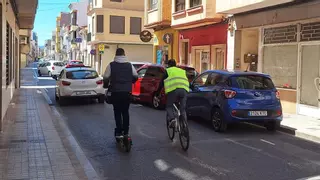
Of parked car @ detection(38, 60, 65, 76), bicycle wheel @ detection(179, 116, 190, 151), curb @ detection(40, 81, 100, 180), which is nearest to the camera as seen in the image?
curb @ detection(40, 81, 100, 180)

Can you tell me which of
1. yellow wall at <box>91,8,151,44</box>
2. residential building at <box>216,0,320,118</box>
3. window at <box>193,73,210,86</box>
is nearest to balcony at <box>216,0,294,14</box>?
residential building at <box>216,0,320,118</box>

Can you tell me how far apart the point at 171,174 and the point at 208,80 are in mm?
→ 4946

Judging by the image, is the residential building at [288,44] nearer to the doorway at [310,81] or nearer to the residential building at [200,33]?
the doorway at [310,81]

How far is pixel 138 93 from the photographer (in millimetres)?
15453

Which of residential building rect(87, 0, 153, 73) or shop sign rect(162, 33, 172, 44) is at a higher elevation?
residential building rect(87, 0, 153, 73)

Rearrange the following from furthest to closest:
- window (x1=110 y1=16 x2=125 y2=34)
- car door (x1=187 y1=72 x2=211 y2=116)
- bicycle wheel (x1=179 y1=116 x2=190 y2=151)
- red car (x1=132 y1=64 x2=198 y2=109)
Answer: window (x1=110 y1=16 x2=125 y2=34) < red car (x1=132 y1=64 x2=198 y2=109) < car door (x1=187 y1=72 x2=211 y2=116) < bicycle wheel (x1=179 y1=116 x2=190 y2=151)

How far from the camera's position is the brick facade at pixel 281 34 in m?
13.2

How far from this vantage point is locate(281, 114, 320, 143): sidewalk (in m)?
9.24

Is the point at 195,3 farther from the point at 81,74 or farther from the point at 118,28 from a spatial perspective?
the point at 118,28

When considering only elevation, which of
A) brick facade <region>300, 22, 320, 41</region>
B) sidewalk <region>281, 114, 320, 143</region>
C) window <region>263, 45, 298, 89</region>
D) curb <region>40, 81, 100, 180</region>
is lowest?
curb <region>40, 81, 100, 180</region>

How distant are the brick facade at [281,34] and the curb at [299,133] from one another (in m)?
4.18

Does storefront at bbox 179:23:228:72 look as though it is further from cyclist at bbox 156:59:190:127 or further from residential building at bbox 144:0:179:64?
cyclist at bbox 156:59:190:127

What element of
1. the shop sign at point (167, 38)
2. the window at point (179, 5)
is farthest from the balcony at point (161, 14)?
the window at point (179, 5)

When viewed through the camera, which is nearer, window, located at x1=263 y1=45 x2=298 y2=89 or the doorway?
the doorway
